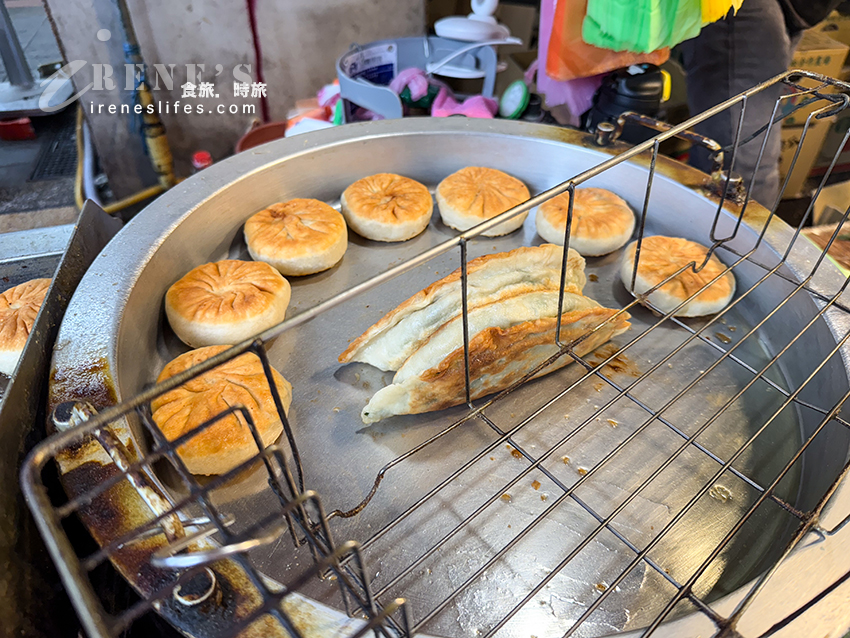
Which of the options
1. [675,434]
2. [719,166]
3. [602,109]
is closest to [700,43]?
[602,109]

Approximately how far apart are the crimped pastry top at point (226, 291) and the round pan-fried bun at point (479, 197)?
66 centimetres

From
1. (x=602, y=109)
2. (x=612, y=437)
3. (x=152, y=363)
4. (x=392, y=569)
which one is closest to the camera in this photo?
(x=392, y=569)

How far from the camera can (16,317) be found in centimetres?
147

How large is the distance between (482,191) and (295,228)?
0.69 m

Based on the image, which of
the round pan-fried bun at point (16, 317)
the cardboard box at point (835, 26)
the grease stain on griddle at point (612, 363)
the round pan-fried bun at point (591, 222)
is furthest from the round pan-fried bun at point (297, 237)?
the cardboard box at point (835, 26)

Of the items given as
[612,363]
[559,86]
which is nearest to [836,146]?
[559,86]

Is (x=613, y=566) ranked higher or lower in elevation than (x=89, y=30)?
lower

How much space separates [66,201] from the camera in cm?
331

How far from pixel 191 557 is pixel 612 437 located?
3.47ft

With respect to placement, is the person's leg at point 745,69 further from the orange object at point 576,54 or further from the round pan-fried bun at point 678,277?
the round pan-fried bun at point 678,277

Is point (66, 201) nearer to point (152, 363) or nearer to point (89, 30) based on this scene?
point (89, 30)

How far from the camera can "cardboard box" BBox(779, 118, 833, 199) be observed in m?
3.53

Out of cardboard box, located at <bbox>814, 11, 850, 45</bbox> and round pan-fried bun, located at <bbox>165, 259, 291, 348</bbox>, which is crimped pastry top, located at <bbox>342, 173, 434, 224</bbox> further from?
cardboard box, located at <bbox>814, 11, 850, 45</bbox>

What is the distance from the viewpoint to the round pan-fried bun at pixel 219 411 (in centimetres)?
121
